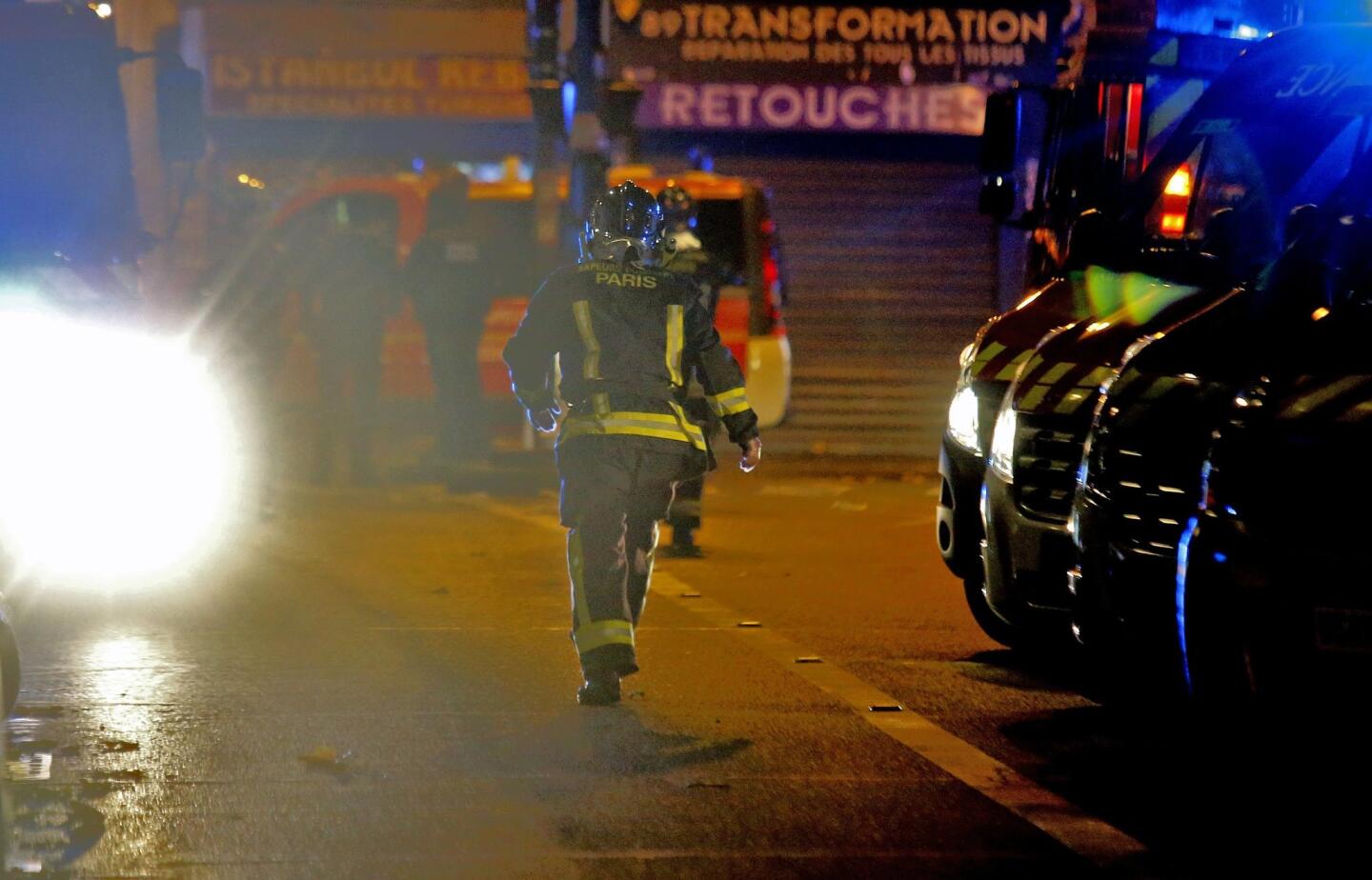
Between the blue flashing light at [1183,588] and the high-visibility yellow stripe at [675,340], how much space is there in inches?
92.9

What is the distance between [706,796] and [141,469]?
6.50 m

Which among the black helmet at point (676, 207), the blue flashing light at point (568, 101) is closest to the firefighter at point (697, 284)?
the black helmet at point (676, 207)

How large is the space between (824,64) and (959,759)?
15.6 m

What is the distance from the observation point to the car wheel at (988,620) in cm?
802

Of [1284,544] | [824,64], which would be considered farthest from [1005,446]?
[824,64]

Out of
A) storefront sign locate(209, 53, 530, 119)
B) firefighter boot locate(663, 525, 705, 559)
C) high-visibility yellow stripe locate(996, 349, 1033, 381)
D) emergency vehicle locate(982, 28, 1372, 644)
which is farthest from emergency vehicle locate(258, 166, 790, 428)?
high-visibility yellow stripe locate(996, 349, 1033, 381)

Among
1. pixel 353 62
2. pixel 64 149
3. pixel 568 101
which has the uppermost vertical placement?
pixel 353 62

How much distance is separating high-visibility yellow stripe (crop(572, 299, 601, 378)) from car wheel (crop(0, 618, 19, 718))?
214cm

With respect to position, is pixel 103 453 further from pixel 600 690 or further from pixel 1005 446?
pixel 1005 446

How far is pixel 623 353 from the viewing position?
723 centimetres

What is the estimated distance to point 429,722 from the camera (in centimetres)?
679

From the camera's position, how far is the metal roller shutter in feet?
68.6

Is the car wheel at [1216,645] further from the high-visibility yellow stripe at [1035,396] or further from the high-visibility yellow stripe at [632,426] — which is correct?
the high-visibility yellow stripe at [632,426]

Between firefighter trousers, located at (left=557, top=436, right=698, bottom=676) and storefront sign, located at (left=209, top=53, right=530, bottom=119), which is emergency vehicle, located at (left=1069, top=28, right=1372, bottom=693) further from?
storefront sign, located at (left=209, top=53, right=530, bottom=119)
